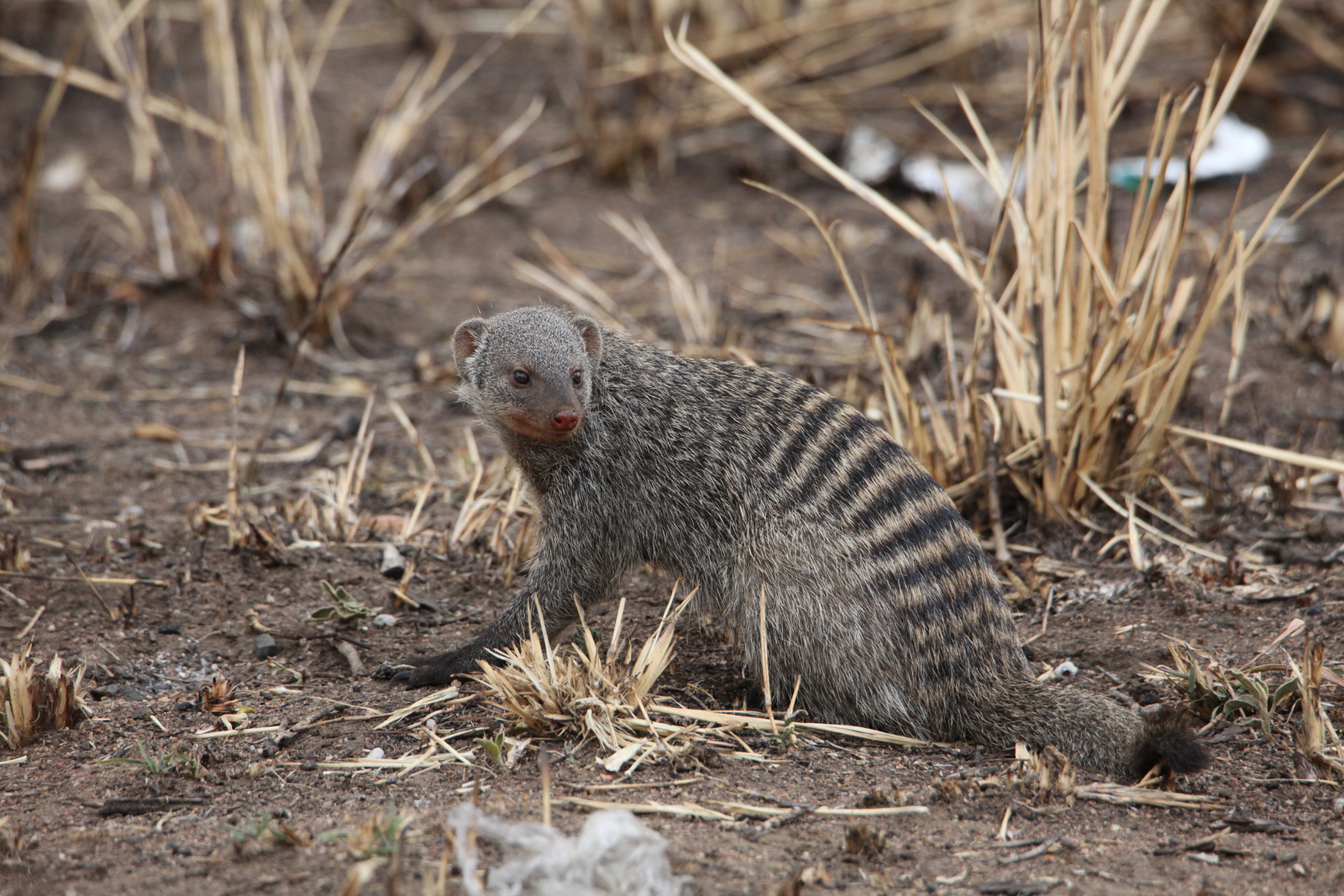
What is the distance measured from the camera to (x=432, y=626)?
318 cm

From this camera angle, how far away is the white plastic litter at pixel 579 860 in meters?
1.79

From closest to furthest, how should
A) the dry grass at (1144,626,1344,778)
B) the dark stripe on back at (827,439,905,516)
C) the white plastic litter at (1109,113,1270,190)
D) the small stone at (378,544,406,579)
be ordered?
the dry grass at (1144,626,1344,778) → the dark stripe on back at (827,439,905,516) → the small stone at (378,544,406,579) → the white plastic litter at (1109,113,1270,190)

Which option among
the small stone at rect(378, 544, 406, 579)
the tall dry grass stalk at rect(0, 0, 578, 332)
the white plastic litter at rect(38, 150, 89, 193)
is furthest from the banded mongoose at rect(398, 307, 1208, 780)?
the white plastic litter at rect(38, 150, 89, 193)

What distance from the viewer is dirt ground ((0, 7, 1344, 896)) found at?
83.0 inches

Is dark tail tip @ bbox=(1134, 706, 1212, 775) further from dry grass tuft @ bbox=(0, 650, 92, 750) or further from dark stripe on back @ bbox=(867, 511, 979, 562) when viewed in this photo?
dry grass tuft @ bbox=(0, 650, 92, 750)

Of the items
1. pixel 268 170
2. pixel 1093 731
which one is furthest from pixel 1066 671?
pixel 268 170

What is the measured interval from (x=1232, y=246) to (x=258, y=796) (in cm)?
273

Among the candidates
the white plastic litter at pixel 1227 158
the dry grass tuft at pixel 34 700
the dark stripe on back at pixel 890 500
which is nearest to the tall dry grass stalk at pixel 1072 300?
the dark stripe on back at pixel 890 500

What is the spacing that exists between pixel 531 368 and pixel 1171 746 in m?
1.60

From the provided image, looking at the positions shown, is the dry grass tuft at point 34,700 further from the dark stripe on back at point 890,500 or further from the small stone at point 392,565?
the dark stripe on back at point 890,500

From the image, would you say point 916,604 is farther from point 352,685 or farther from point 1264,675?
point 352,685

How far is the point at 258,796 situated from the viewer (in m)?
2.33

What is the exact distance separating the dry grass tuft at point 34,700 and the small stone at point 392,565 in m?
0.87

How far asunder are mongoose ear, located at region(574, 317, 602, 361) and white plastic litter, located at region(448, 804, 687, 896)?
4.72 ft
